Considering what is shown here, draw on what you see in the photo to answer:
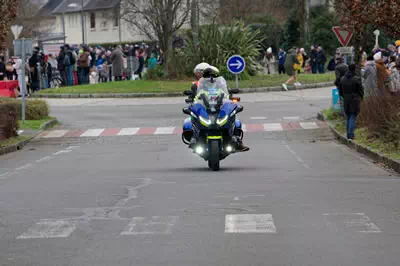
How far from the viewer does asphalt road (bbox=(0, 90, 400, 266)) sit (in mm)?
8711

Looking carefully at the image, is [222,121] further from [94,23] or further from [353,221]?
[94,23]

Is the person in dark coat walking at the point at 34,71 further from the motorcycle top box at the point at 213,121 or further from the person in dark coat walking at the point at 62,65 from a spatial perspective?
the motorcycle top box at the point at 213,121

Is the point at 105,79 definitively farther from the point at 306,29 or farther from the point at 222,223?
the point at 222,223

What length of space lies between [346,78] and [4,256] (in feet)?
52.6

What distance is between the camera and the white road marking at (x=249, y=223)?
9.88m

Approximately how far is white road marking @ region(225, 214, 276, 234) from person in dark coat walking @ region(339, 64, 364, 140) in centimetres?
1315

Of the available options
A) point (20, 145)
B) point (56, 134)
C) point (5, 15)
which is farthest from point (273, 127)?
point (5, 15)

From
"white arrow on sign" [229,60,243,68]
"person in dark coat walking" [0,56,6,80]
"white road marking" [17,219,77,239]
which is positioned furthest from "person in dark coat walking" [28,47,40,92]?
"white road marking" [17,219,77,239]

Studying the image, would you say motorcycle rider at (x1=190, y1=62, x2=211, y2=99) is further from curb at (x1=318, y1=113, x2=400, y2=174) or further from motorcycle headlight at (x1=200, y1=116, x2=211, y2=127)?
curb at (x1=318, y1=113, x2=400, y2=174)

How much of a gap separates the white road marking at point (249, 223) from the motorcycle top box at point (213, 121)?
5.88 meters

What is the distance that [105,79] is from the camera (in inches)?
2149

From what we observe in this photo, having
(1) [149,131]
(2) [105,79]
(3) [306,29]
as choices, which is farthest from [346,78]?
(3) [306,29]

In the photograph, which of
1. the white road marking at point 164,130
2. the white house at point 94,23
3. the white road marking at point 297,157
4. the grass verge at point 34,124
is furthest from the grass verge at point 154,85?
the white house at point 94,23

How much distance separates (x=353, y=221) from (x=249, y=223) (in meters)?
1.08
